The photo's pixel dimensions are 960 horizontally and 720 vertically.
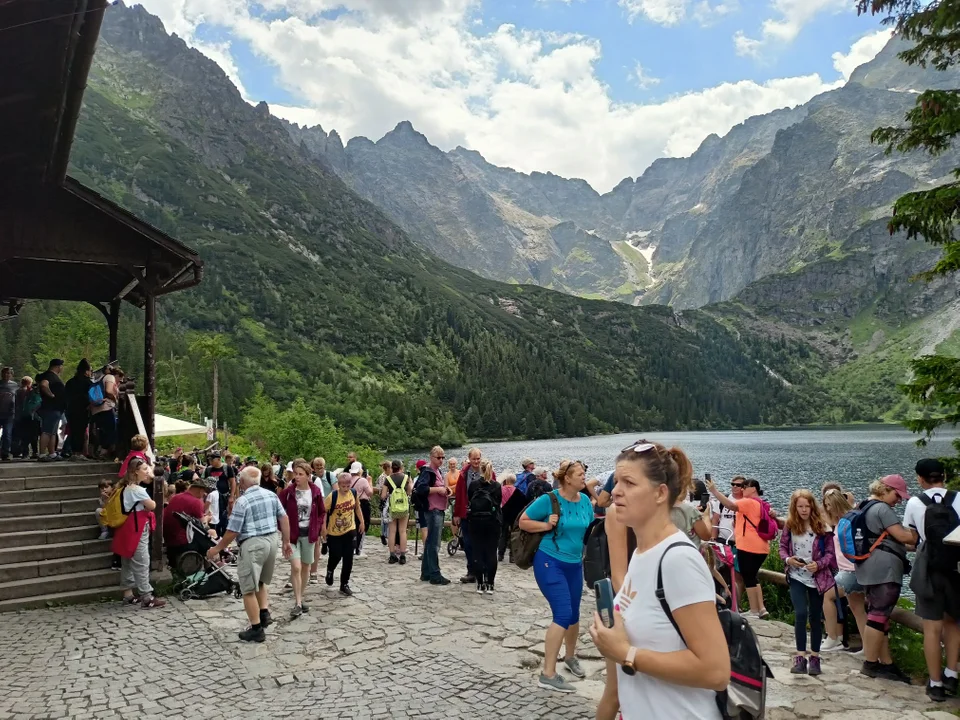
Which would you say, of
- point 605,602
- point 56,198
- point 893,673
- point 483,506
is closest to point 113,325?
point 56,198

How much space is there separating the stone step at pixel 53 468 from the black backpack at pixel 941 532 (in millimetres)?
11318

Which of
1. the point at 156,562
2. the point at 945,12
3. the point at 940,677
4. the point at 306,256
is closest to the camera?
the point at 940,677

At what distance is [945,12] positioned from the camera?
6848 mm

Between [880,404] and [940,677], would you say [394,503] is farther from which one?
[880,404]

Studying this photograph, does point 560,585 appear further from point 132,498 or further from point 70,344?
point 70,344

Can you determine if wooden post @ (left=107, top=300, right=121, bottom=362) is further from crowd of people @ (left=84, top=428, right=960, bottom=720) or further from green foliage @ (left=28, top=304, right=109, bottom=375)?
green foliage @ (left=28, top=304, right=109, bottom=375)

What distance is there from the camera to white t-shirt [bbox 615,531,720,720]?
6.59 feet

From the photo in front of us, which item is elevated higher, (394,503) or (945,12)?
(945,12)

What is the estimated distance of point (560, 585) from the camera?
550cm

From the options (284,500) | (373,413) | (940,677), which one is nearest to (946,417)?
(940,677)

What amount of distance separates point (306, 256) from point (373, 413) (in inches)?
3458

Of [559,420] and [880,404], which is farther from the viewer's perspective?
[880,404]

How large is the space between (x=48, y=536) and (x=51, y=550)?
0.35 m

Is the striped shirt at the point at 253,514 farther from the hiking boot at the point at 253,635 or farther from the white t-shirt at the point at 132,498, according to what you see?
the white t-shirt at the point at 132,498
